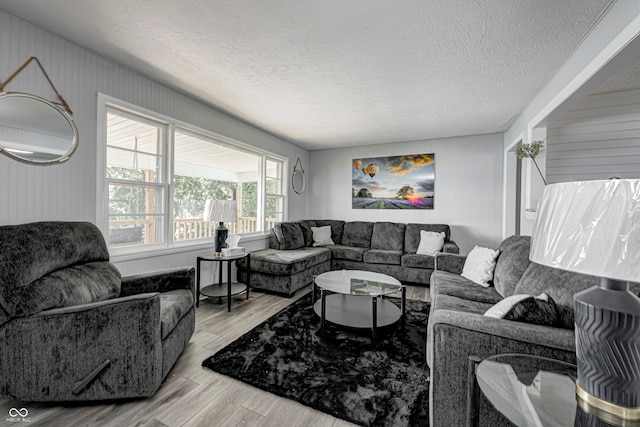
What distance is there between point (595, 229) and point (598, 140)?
146 inches

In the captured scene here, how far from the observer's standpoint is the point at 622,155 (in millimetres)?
3020

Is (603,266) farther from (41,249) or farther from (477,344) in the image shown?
(41,249)

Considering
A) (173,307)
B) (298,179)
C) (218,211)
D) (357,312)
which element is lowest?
(357,312)

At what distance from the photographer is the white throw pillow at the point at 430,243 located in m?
4.09

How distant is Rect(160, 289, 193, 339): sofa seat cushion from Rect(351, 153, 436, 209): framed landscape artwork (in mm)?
3911

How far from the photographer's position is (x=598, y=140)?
10.2ft

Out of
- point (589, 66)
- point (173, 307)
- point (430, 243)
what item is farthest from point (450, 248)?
point (173, 307)

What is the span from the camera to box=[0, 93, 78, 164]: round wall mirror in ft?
6.03

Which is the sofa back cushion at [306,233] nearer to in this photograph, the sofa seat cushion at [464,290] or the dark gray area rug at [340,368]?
the dark gray area rug at [340,368]

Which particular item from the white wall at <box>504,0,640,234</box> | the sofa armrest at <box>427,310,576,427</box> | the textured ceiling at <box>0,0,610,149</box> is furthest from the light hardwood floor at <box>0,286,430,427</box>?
the white wall at <box>504,0,640,234</box>

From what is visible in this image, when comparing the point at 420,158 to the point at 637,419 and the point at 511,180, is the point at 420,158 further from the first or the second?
the point at 637,419

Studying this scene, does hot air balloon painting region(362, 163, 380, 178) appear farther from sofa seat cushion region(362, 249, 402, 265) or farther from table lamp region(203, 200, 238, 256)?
table lamp region(203, 200, 238, 256)

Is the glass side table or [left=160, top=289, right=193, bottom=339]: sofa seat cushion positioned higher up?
the glass side table

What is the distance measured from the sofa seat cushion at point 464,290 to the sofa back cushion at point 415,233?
186 cm
